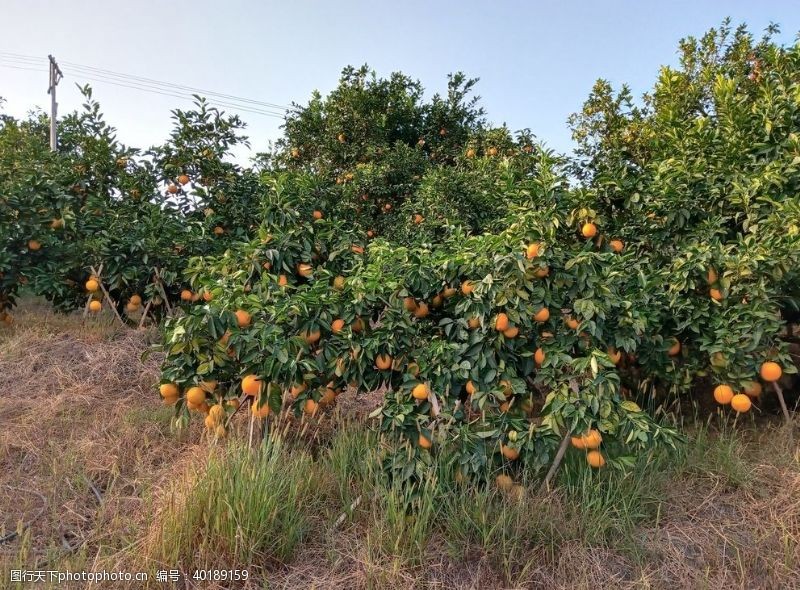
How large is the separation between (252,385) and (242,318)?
1.16 ft

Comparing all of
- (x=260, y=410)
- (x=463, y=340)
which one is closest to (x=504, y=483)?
(x=463, y=340)

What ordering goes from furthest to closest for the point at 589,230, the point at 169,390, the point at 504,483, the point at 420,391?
the point at 589,230, the point at 169,390, the point at 420,391, the point at 504,483

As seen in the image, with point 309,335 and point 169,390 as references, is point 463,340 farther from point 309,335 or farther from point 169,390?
point 169,390

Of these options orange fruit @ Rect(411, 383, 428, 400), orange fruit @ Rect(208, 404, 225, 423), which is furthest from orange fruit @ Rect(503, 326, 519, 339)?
orange fruit @ Rect(208, 404, 225, 423)

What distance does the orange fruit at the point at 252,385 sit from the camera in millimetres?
2471

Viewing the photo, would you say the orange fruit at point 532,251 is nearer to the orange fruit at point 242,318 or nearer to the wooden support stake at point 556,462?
the wooden support stake at point 556,462

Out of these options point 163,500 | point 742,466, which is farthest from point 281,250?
point 742,466

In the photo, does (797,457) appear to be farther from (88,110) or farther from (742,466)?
(88,110)

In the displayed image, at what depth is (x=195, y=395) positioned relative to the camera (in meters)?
2.57

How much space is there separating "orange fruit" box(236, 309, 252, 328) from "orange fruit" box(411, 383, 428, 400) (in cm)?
94

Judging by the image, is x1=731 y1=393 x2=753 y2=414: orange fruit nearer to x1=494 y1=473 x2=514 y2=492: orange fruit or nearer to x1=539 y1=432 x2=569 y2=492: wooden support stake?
x1=539 y1=432 x2=569 y2=492: wooden support stake

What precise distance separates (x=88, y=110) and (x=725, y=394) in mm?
6191

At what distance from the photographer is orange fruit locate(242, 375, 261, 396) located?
2471mm

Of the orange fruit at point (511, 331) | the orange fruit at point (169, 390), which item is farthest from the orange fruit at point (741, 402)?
the orange fruit at point (169, 390)
